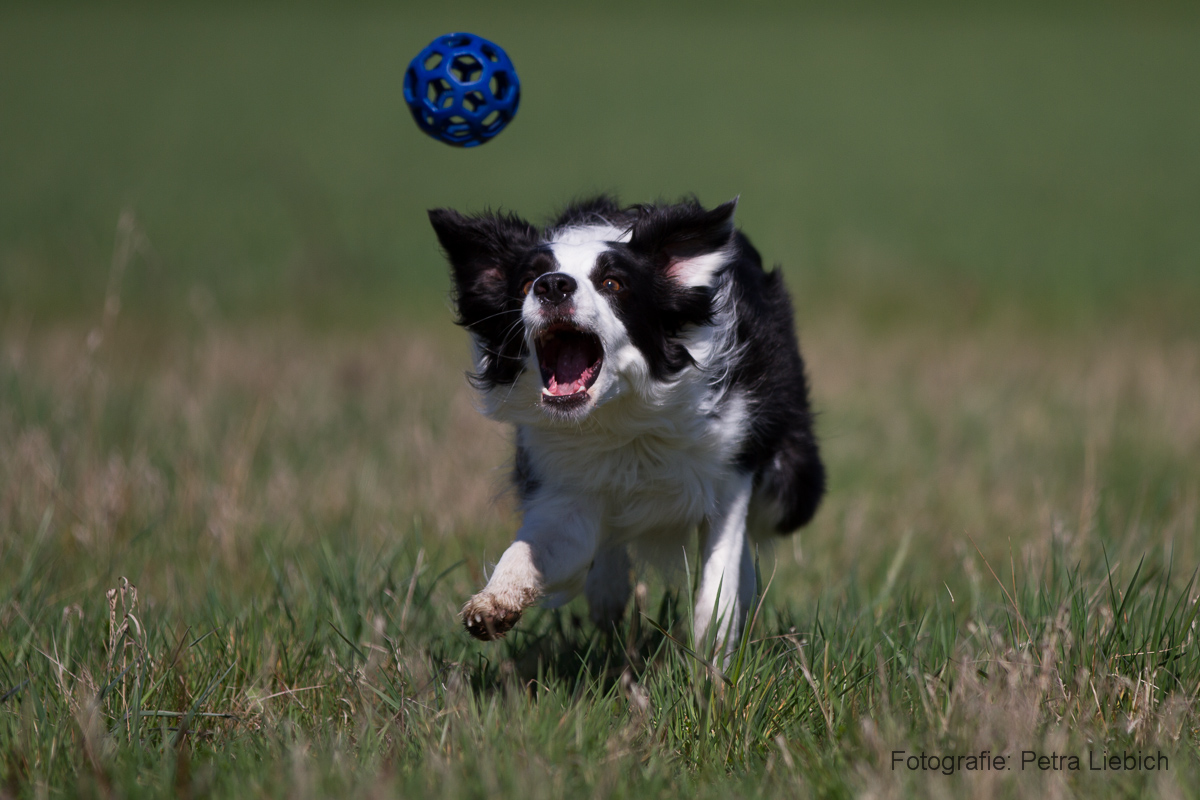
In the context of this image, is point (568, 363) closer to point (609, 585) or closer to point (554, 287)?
point (554, 287)

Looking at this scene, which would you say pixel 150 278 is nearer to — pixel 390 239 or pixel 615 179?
pixel 390 239

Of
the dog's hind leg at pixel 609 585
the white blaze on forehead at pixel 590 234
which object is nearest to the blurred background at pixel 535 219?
the dog's hind leg at pixel 609 585

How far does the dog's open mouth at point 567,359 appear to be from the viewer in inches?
133

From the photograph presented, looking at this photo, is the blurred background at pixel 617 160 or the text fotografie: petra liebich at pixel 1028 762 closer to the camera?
the text fotografie: petra liebich at pixel 1028 762

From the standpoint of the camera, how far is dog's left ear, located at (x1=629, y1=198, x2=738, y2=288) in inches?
140

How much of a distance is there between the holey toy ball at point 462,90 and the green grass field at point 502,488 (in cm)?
141

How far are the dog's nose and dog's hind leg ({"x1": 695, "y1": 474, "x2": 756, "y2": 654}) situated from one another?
978 millimetres

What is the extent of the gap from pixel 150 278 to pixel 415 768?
9.61 meters

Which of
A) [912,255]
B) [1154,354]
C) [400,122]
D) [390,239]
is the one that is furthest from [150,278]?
[400,122]

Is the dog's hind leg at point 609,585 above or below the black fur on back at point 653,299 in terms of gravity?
below

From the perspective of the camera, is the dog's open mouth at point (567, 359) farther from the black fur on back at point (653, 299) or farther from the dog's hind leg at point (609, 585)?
the dog's hind leg at point (609, 585)

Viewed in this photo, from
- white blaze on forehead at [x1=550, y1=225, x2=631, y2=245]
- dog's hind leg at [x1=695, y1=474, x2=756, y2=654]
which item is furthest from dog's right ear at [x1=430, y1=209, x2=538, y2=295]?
dog's hind leg at [x1=695, y1=474, x2=756, y2=654]

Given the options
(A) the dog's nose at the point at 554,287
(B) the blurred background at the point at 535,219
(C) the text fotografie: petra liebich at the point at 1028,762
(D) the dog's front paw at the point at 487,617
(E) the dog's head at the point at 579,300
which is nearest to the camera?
(C) the text fotografie: petra liebich at the point at 1028,762

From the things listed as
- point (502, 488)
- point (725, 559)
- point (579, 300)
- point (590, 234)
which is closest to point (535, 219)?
point (502, 488)
